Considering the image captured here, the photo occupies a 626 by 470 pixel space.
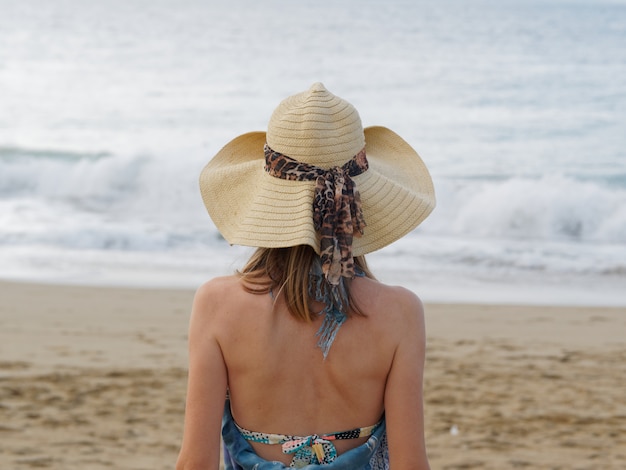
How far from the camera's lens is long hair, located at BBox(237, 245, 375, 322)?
5.46ft

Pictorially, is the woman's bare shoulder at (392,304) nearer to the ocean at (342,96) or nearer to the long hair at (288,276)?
the long hair at (288,276)

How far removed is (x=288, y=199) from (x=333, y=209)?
0.09m

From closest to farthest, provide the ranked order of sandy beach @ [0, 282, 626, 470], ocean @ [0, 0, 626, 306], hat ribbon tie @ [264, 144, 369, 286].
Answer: hat ribbon tie @ [264, 144, 369, 286]
sandy beach @ [0, 282, 626, 470]
ocean @ [0, 0, 626, 306]

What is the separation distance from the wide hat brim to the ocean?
552 mm

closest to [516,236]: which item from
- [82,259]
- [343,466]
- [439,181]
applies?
[439,181]

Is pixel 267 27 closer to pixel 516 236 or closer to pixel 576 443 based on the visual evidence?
pixel 516 236

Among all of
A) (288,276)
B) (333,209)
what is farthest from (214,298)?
(333,209)

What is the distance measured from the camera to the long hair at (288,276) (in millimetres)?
1665

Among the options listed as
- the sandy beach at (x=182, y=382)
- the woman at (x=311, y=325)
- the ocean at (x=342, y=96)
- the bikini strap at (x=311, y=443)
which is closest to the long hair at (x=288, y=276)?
the woman at (x=311, y=325)

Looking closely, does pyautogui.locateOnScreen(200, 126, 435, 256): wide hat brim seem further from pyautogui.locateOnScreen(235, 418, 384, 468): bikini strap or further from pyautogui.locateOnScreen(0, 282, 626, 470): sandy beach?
pyautogui.locateOnScreen(0, 282, 626, 470): sandy beach

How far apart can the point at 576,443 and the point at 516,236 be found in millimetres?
6702

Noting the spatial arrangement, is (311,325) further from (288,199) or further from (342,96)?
(342,96)

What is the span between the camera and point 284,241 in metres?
1.64

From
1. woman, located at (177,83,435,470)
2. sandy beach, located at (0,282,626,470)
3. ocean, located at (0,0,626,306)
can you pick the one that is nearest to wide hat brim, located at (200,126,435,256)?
woman, located at (177,83,435,470)
